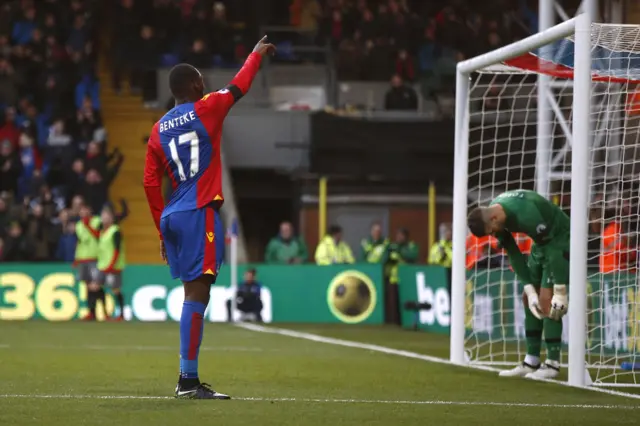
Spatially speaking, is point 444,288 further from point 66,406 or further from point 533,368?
point 66,406

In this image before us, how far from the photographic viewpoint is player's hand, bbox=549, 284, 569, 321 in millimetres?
10086

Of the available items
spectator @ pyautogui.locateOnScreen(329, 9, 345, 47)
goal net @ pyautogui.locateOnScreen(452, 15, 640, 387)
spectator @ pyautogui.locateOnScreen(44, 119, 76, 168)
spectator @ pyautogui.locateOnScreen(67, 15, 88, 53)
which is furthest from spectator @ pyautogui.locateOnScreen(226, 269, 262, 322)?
spectator @ pyautogui.locateOnScreen(67, 15, 88, 53)

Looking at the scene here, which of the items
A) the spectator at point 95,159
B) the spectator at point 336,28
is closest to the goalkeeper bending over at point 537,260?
the spectator at point 95,159

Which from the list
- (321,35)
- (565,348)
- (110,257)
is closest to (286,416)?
(565,348)

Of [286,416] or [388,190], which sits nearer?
[286,416]

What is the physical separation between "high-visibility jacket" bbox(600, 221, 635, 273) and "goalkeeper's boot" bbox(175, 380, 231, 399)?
5.83 m

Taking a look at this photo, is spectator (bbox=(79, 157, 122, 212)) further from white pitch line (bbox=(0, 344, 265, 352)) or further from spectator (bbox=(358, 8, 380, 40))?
white pitch line (bbox=(0, 344, 265, 352))

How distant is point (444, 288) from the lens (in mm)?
19047

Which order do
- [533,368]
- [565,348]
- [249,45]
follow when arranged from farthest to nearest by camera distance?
[249,45]
[565,348]
[533,368]

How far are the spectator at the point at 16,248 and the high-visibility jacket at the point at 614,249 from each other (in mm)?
11070

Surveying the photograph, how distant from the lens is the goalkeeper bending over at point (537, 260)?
10.1 metres

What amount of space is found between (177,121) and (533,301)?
3.65 m

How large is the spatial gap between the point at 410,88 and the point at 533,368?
14234mm

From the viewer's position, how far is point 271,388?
8773 millimetres
